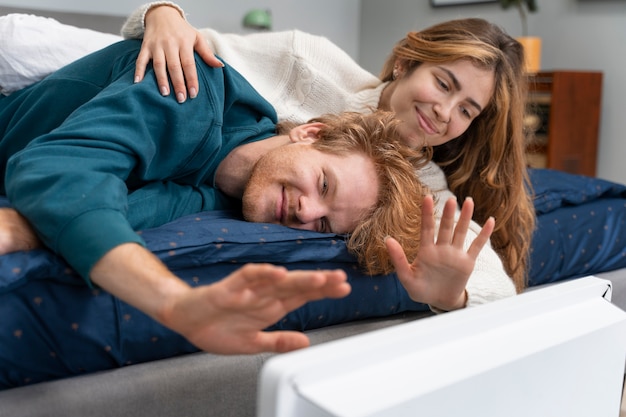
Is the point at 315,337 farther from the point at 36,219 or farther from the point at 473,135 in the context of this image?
the point at 473,135

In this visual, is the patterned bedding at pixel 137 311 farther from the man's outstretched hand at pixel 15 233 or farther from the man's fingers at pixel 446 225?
the man's fingers at pixel 446 225

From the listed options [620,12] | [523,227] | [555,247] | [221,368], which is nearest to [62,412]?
[221,368]

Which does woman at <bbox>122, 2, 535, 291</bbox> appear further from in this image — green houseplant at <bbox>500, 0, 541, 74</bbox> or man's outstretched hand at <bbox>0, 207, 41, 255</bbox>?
green houseplant at <bbox>500, 0, 541, 74</bbox>

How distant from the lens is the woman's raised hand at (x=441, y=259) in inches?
42.8

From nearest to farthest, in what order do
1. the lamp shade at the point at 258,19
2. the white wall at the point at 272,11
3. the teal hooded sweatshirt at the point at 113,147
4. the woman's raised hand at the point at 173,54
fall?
the teal hooded sweatshirt at the point at 113,147, the woman's raised hand at the point at 173,54, the white wall at the point at 272,11, the lamp shade at the point at 258,19

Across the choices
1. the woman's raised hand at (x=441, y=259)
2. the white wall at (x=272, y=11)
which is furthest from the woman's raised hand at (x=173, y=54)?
the white wall at (x=272, y=11)

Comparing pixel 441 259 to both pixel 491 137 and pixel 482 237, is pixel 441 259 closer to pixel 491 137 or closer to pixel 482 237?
pixel 482 237

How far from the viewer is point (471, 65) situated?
1.70 m

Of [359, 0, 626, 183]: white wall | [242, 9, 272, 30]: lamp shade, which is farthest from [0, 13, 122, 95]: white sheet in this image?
[359, 0, 626, 183]: white wall

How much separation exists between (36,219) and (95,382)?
8.9 inches

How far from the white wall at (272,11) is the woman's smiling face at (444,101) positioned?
2.61 metres

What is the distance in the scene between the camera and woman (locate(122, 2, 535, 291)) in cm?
168

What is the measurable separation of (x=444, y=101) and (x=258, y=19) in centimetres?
260

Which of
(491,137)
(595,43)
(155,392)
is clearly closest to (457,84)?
(491,137)
